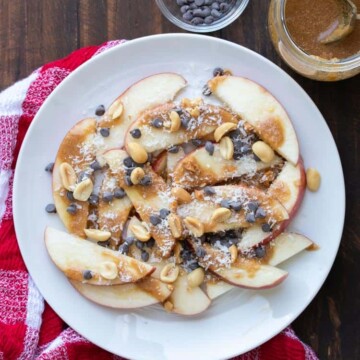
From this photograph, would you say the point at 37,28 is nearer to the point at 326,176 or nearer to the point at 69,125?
the point at 69,125

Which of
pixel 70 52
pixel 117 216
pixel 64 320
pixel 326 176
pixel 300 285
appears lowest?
pixel 64 320

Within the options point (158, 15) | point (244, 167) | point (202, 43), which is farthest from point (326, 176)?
point (158, 15)

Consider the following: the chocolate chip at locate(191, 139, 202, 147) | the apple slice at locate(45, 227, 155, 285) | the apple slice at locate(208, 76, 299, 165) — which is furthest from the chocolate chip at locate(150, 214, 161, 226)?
the apple slice at locate(208, 76, 299, 165)

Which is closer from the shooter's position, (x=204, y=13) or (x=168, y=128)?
(x=168, y=128)

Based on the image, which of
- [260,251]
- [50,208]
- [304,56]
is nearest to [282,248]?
[260,251]

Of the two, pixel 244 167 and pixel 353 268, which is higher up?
pixel 244 167

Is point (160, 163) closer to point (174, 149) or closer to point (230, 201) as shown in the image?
point (174, 149)
